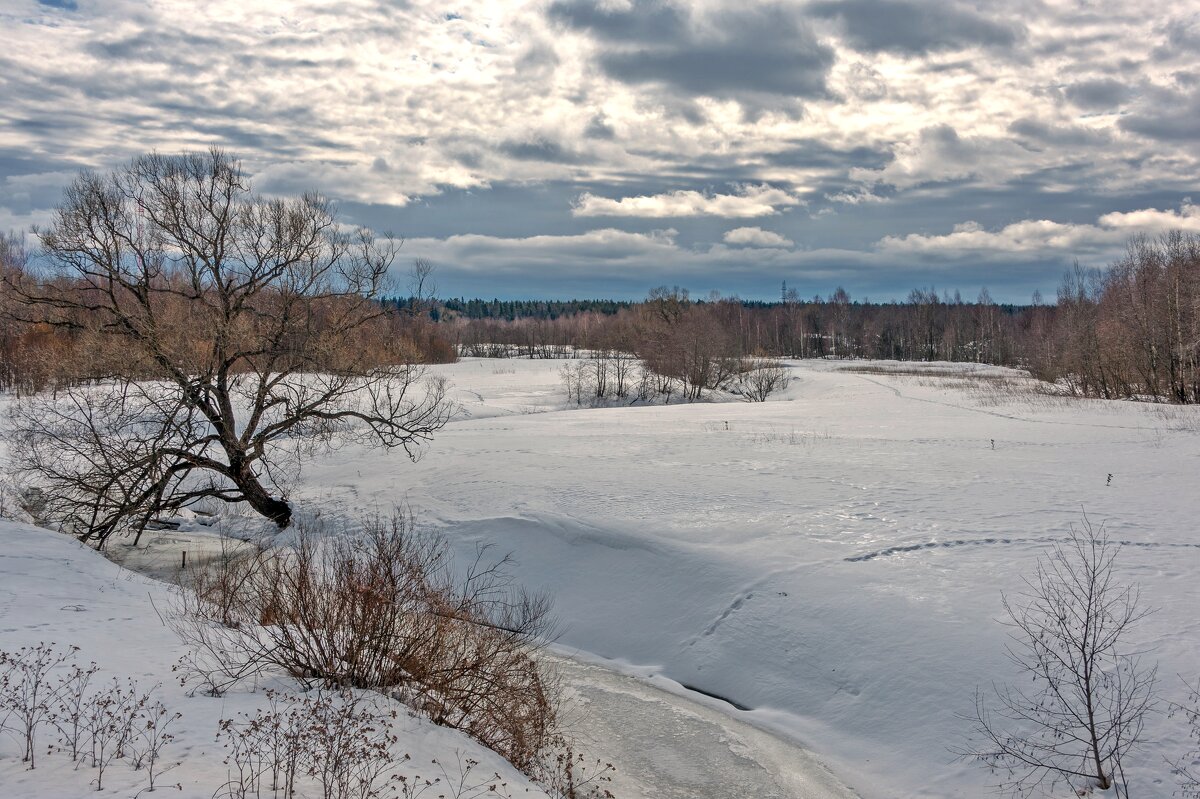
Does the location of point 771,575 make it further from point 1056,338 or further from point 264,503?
point 1056,338

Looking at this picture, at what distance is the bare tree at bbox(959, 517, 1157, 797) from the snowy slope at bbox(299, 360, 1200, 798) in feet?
0.95

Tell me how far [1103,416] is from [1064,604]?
92.3 feet

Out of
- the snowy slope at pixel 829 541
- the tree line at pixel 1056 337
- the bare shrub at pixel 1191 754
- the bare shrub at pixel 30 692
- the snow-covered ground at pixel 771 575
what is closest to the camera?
the bare shrub at pixel 30 692

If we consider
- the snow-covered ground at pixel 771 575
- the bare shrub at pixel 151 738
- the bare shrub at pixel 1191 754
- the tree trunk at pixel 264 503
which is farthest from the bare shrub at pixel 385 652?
the tree trunk at pixel 264 503

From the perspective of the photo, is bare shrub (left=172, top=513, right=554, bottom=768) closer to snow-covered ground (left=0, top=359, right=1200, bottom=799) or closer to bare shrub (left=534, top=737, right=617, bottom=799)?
bare shrub (left=534, top=737, right=617, bottom=799)

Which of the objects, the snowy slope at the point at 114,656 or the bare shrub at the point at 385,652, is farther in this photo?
the bare shrub at the point at 385,652

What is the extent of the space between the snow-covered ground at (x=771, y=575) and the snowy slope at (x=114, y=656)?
77 millimetres

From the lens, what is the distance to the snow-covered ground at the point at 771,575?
10.7 metres

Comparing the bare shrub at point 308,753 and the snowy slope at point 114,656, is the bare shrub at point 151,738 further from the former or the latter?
the bare shrub at point 308,753

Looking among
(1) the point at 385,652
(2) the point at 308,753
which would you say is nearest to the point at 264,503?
(1) the point at 385,652

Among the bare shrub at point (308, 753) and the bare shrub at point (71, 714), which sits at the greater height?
the bare shrub at point (71, 714)

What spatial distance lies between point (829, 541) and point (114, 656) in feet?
45.0

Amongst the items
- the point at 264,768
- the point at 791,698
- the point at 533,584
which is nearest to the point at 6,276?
the point at 533,584

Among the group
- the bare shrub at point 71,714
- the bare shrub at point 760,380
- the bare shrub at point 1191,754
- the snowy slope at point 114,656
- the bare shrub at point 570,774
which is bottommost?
the bare shrub at point 570,774
